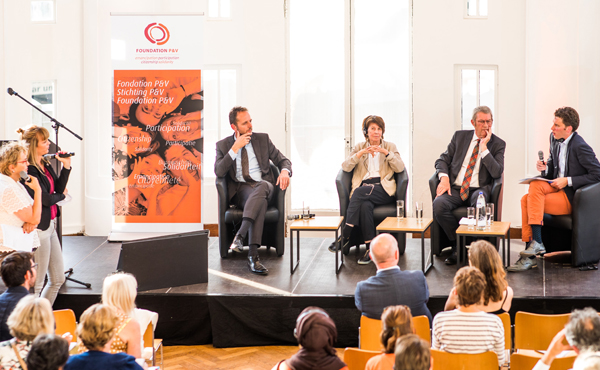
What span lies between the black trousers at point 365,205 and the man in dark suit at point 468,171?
49cm

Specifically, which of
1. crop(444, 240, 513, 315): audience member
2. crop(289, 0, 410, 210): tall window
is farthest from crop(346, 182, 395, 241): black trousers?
crop(444, 240, 513, 315): audience member

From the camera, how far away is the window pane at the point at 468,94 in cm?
704

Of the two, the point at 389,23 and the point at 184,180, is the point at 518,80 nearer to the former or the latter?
the point at 389,23

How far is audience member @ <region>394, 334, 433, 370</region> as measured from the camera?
6.75 feet

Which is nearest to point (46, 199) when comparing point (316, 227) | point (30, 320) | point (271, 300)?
point (271, 300)

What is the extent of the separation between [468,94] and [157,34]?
347cm

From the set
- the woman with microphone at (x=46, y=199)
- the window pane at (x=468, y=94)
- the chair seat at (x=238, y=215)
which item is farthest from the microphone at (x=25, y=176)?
the window pane at (x=468, y=94)

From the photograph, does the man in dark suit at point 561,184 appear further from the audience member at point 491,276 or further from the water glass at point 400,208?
the audience member at point 491,276

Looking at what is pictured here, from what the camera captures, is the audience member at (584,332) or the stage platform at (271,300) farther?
the stage platform at (271,300)

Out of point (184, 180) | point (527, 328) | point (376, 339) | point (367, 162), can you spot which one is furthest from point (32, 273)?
point (367, 162)

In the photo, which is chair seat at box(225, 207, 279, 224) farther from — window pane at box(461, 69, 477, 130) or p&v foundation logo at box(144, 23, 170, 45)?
window pane at box(461, 69, 477, 130)

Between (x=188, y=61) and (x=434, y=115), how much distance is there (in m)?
2.85

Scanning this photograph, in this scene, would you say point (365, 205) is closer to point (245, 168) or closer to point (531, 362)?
point (245, 168)

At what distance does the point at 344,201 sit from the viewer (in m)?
5.55
